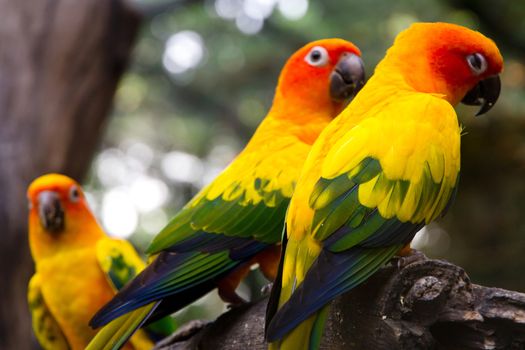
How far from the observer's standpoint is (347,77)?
215 centimetres

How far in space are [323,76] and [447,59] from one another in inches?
19.5

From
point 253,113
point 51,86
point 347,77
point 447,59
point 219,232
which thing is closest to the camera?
point 447,59

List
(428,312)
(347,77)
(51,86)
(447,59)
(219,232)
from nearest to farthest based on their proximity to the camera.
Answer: (428,312)
(447,59)
(219,232)
(347,77)
(51,86)

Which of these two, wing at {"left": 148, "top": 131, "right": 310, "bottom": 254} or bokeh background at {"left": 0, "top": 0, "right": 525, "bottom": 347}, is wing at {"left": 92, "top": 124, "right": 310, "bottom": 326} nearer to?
wing at {"left": 148, "top": 131, "right": 310, "bottom": 254}

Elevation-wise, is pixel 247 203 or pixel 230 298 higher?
pixel 247 203

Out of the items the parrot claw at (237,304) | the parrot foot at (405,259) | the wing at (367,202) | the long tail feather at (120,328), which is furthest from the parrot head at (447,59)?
the long tail feather at (120,328)

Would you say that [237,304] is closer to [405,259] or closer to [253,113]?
[405,259]

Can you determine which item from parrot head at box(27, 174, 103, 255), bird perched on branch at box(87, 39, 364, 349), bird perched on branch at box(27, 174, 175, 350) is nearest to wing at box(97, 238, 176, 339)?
bird perched on branch at box(27, 174, 175, 350)

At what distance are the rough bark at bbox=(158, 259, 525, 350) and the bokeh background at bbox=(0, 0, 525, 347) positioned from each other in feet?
6.57

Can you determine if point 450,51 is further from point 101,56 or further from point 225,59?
point 225,59

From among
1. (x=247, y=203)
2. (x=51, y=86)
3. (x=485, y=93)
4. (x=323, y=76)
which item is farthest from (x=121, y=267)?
(x=51, y=86)

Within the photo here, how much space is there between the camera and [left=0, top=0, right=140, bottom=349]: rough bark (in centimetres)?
316

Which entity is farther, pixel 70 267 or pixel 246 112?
pixel 246 112

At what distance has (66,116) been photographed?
3.35 m
